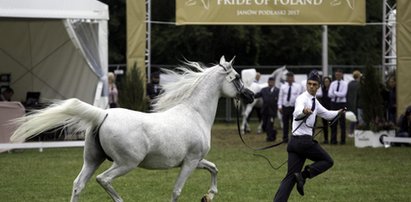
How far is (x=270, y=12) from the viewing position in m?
21.0

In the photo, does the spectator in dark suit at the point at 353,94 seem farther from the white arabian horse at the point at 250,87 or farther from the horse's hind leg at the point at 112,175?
the horse's hind leg at the point at 112,175

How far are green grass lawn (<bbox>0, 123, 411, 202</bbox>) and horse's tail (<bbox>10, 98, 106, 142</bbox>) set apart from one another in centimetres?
243

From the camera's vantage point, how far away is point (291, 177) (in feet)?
33.7

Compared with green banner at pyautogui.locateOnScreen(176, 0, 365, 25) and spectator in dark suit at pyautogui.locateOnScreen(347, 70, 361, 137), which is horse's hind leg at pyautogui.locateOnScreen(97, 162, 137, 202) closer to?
green banner at pyautogui.locateOnScreen(176, 0, 365, 25)

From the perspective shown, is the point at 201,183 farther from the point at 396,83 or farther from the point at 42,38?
the point at 42,38

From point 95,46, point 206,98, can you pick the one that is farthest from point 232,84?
point 95,46

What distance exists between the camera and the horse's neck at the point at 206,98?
10570mm

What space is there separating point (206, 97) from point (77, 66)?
1262 centimetres

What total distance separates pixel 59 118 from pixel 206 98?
1.99 m

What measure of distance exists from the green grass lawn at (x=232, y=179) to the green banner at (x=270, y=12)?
325 cm

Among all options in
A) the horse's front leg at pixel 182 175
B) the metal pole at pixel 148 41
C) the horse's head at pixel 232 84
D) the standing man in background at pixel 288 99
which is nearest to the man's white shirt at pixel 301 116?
the horse's head at pixel 232 84

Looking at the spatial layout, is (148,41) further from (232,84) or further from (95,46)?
(232,84)

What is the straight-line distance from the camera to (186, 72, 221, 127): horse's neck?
34.7 ft

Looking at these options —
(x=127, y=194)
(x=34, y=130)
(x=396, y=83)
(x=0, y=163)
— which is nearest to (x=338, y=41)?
(x=396, y=83)
